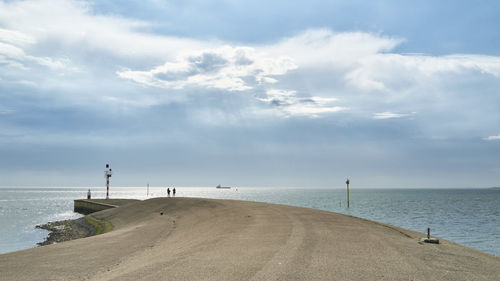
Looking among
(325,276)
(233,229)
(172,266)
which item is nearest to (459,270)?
(325,276)

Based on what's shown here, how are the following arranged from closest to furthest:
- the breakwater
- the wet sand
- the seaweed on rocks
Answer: the wet sand
the seaweed on rocks
the breakwater

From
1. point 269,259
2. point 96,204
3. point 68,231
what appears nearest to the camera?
point 269,259

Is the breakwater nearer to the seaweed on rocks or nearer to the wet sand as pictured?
the seaweed on rocks

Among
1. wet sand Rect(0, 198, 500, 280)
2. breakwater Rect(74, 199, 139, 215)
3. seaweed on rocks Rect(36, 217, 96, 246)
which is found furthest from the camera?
breakwater Rect(74, 199, 139, 215)

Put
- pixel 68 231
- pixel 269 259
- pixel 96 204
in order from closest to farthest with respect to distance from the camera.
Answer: pixel 269 259
pixel 68 231
pixel 96 204

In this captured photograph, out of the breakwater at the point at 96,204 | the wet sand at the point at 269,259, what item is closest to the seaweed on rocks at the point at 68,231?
the breakwater at the point at 96,204

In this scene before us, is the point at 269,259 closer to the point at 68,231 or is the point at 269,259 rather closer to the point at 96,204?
the point at 68,231

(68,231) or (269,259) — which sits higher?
(269,259)

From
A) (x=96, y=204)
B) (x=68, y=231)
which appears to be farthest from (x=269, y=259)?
(x=96, y=204)

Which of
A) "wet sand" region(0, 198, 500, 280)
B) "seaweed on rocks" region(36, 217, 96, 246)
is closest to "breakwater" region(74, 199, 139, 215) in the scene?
"seaweed on rocks" region(36, 217, 96, 246)

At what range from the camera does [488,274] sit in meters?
12.5

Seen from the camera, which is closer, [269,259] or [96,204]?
[269,259]

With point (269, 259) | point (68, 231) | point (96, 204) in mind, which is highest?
point (269, 259)

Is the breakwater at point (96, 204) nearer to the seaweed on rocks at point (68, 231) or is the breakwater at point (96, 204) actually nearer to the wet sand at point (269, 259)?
the seaweed on rocks at point (68, 231)
